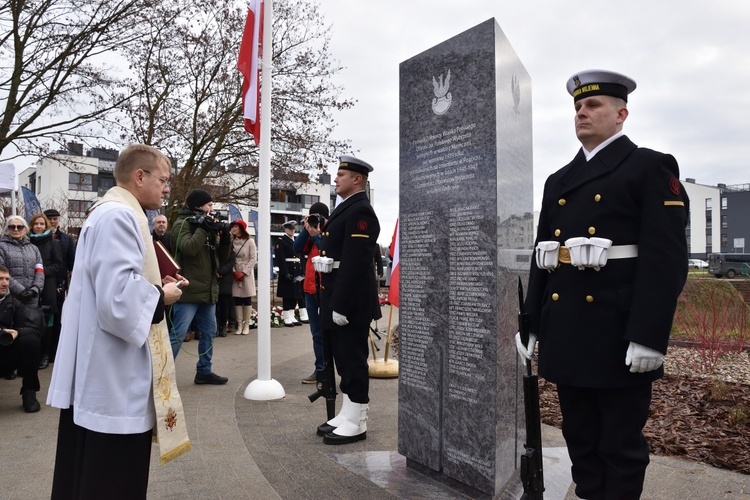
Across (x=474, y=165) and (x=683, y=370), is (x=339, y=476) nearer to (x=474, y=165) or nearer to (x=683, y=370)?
(x=474, y=165)

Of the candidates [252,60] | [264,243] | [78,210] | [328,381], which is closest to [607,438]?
[328,381]

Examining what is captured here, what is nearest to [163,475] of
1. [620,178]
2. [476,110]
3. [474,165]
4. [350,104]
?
[474,165]

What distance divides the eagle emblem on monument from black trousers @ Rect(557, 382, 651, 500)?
1966 millimetres

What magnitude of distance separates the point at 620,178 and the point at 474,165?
1.06 m

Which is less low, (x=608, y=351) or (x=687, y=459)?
(x=608, y=351)

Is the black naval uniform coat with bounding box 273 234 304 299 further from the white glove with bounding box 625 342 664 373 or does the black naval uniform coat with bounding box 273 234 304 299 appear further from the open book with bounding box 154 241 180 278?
the white glove with bounding box 625 342 664 373

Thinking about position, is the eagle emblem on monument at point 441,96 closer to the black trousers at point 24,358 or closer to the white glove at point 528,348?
the white glove at point 528,348

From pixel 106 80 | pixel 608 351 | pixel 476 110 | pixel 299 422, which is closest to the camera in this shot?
pixel 608 351

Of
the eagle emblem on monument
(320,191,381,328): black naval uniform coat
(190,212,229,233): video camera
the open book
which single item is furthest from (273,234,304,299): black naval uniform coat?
the open book

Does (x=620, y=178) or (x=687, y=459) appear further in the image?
(x=687, y=459)

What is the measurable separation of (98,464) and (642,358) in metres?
2.39

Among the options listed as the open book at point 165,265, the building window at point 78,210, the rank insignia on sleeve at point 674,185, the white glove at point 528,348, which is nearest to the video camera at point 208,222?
the open book at point 165,265

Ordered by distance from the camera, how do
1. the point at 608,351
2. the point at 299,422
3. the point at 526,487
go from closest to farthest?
the point at 608,351, the point at 526,487, the point at 299,422

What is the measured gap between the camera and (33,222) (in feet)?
26.6
